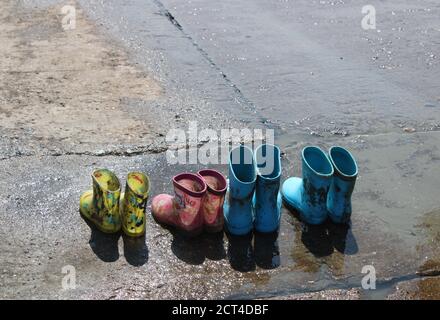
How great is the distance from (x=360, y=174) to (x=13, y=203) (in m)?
2.18

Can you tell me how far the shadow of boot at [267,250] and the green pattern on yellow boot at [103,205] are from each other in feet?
2.52

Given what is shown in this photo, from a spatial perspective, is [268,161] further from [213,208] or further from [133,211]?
[133,211]

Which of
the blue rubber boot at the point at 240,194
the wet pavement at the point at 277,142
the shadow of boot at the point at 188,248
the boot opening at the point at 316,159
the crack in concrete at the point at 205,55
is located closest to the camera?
the wet pavement at the point at 277,142

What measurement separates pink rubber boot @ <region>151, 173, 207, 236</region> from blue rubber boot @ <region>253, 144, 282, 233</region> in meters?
0.31

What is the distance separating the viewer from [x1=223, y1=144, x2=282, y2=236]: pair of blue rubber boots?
3.63 metres

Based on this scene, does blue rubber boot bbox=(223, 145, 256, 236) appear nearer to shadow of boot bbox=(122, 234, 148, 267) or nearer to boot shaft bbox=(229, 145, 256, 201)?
boot shaft bbox=(229, 145, 256, 201)

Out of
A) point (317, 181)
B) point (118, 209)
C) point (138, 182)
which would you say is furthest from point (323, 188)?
point (118, 209)

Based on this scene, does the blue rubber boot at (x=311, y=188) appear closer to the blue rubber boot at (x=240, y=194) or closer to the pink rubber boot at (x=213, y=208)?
the blue rubber boot at (x=240, y=194)

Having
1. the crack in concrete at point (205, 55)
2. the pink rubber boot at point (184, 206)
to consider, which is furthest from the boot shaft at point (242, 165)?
the crack in concrete at point (205, 55)

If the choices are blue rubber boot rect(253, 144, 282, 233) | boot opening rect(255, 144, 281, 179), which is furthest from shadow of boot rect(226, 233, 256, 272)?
boot opening rect(255, 144, 281, 179)

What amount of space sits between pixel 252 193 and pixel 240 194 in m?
0.07

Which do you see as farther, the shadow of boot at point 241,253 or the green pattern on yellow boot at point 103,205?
the green pattern on yellow boot at point 103,205

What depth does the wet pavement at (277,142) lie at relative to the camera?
3375 millimetres

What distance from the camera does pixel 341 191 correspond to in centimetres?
376
